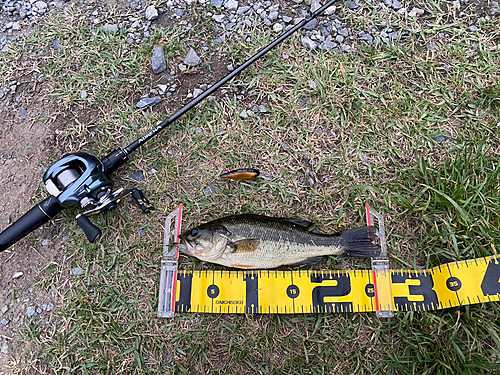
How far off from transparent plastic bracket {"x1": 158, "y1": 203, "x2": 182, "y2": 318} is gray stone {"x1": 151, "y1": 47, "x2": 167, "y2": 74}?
1853 mm

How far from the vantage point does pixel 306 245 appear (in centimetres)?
327

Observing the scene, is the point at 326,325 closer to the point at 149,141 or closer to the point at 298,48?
the point at 149,141

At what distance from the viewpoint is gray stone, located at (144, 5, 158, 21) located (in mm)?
4383

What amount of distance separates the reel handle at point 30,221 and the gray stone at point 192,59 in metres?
2.29

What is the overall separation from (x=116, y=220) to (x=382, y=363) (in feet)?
10.4

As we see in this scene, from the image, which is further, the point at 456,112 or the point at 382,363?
the point at 456,112

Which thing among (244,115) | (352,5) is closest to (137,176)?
(244,115)

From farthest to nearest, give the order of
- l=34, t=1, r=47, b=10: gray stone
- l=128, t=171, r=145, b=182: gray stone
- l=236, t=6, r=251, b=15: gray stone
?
1. l=34, t=1, r=47, b=10: gray stone
2. l=236, t=6, r=251, b=15: gray stone
3. l=128, t=171, r=145, b=182: gray stone

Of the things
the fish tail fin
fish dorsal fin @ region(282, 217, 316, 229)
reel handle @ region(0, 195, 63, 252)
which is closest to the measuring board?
the fish tail fin

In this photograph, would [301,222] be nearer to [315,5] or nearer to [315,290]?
[315,290]

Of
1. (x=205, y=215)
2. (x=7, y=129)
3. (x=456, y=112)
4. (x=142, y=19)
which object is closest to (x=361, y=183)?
(x=456, y=112)

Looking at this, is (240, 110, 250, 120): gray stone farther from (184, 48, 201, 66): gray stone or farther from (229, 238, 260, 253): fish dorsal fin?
(229, 238, 260, 253): fish dorsal fin

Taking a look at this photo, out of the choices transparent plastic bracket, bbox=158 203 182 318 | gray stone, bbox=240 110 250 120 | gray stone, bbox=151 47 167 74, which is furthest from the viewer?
gray stone, bbox=151 47 167 74

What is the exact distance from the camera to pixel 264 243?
10.6 feet
